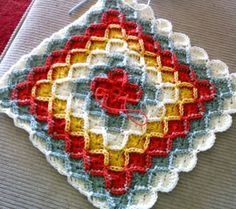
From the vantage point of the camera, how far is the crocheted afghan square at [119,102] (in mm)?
855

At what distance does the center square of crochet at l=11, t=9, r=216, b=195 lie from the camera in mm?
869

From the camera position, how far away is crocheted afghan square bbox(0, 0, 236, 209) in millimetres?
855

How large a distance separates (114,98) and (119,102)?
0.02 metres

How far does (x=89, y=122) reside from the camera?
2.91 ft

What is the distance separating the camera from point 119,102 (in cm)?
90

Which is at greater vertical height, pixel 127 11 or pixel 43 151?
pixel 127 11

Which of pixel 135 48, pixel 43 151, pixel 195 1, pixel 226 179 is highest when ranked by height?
pixel 195 1

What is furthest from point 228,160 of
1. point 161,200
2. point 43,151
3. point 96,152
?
point 43,151

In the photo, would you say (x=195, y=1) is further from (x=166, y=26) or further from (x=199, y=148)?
(x=199, y=148)

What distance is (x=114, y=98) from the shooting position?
907 mm

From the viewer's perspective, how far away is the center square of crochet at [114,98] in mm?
869

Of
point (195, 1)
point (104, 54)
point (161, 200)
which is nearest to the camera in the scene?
point (161, 200)

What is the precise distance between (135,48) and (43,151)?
351 millimetres

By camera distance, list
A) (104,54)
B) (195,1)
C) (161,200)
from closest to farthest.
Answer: (161,200), (104,54), (195,1)
